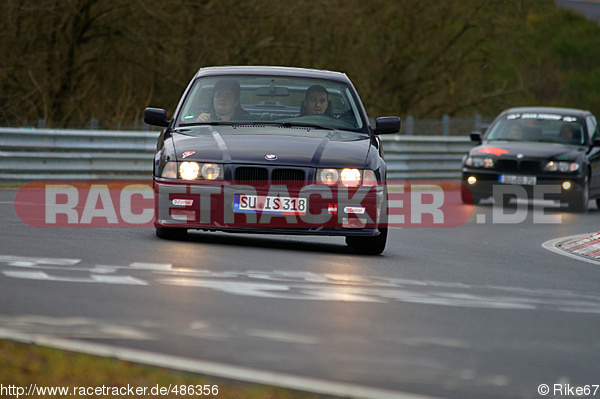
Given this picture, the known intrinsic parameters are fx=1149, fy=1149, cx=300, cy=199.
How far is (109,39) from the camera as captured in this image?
85.3 ft

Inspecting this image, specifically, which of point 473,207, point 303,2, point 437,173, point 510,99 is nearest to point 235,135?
point 473,207

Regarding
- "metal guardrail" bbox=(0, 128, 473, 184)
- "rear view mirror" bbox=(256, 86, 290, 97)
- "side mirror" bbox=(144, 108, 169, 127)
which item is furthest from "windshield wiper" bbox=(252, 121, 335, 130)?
"metal guardrail" bbox=(0, 128, 473, 184)

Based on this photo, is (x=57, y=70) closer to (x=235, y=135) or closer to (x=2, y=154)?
(x=2, y=154)

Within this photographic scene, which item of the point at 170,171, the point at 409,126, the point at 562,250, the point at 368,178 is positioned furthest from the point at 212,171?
the point at 409,126

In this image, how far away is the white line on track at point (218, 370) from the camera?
4.79 m

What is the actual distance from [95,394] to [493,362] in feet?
6.74

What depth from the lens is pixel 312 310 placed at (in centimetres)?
672

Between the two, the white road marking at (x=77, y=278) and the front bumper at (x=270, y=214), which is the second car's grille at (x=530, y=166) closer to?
the front bumper at (x=270, y=214)

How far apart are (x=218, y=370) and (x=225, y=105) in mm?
5635

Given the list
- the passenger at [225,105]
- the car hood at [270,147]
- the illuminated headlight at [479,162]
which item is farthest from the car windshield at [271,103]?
the illuminated headlight at [479,162]

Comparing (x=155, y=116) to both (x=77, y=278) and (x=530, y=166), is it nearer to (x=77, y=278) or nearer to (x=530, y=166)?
(x=77, y=278)

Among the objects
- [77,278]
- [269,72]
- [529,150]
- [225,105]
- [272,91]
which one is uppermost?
[269,72]

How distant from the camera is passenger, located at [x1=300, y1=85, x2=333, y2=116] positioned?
10.5m

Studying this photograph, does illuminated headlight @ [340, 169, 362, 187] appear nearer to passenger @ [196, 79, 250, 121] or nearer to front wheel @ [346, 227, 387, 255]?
front wheel @ [346, 227, 387, 255]
